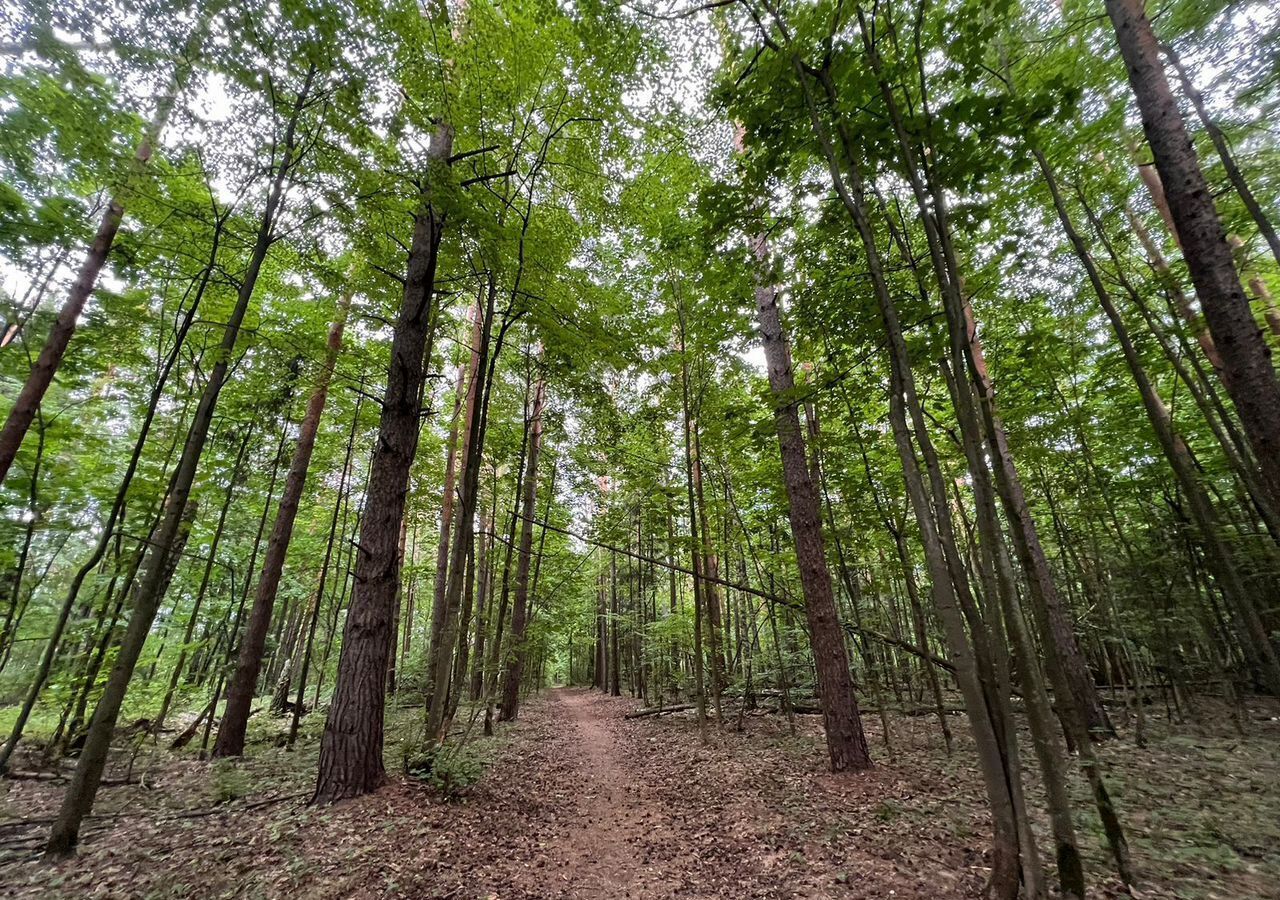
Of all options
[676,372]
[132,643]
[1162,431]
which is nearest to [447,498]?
[676,372]

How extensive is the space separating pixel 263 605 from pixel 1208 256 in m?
13.2

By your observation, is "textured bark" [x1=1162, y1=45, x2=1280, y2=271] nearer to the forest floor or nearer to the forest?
the forest

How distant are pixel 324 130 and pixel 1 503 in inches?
304

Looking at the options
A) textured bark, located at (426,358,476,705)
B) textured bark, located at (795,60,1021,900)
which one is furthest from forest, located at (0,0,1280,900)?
textured bark, located at (426,358,476,705)

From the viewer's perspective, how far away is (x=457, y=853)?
4.45m

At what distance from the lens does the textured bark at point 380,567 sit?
5.46 meters

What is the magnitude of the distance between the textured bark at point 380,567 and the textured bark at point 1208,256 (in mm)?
7203

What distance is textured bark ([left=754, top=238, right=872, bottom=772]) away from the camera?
262 inches

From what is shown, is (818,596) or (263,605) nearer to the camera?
(818,596)

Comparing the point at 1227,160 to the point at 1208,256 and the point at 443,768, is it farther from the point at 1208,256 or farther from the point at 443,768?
the point at 443,768

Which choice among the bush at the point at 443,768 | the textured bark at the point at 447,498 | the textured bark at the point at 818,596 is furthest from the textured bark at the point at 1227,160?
the textured bark at the point at 447,498

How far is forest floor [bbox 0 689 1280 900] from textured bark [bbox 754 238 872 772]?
0.47m

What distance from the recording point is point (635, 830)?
17.9ft

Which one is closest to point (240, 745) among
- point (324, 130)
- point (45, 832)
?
point (45, 832)
